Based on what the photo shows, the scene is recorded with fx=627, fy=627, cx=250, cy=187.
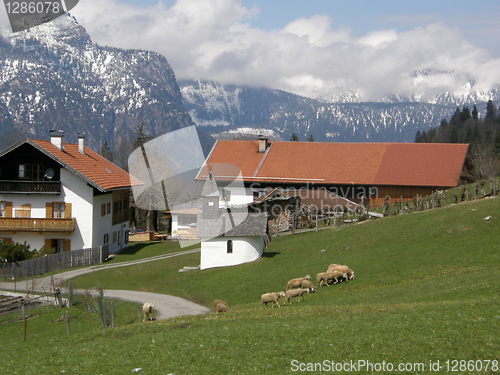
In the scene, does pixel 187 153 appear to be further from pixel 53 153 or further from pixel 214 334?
pixel 214 334

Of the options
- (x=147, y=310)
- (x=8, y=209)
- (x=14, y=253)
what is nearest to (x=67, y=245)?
(x=14, y=253)

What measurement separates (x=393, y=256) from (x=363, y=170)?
119 ft

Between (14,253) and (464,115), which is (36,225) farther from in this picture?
(464,115)

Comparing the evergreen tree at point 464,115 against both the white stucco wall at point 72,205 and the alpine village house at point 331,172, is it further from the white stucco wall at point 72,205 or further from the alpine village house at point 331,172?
the white stucco wall at point 72,205

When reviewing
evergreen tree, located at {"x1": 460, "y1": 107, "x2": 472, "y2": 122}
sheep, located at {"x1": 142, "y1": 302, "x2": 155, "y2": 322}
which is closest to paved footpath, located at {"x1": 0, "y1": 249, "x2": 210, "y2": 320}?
sheep, located at {"x1": 142, "y1": 302, "x2": 155, "y2": 322}

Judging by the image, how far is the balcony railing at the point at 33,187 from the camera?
52.1 metres

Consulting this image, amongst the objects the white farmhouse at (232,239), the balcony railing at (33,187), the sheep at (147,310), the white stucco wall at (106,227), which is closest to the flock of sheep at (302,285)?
the sheep at (147,310)

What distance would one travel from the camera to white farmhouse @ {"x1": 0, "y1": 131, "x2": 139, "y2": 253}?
51406 mm

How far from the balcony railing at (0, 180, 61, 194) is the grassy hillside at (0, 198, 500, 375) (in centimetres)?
1229

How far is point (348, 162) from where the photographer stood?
73500 mm

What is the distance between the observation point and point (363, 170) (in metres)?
71.0

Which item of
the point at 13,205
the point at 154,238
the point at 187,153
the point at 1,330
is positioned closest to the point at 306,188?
the point at 154,238

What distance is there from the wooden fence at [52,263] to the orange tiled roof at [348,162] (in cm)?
2665

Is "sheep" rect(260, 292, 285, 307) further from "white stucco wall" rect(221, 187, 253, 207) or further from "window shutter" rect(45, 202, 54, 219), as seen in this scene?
"white stucco wall" rect(221, 187, 253, 207)
